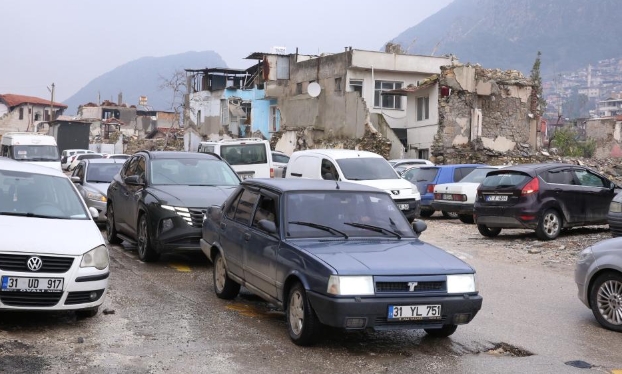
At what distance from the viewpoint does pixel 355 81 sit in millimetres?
48312

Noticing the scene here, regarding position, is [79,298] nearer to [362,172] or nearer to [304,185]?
[304,185]

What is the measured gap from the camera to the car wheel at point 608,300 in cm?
842

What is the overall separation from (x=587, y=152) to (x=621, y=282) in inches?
3046

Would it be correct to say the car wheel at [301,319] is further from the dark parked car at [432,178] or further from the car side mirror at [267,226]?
the dark parked car at [432,178]

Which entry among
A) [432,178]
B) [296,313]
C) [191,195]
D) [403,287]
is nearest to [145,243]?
[191,195]

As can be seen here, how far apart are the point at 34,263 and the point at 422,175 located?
1732cm

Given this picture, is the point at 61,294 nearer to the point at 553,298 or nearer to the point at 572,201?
the point at 553,298

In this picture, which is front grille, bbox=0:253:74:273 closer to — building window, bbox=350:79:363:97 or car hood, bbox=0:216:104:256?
car hood, bbox=0:216:104:256

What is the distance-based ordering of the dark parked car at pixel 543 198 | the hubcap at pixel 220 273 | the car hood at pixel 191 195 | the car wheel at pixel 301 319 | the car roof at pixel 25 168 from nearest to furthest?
1. the car wheel at pixel 301 319
2. the car roof at pixel 25 168
3. the hubcap at pixel 220 273
4. the car hood at pixel 191 195
5. the dark parked car at pixel 543 198

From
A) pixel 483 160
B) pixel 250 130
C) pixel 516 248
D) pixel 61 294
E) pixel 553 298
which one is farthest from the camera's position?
pixel 250 130

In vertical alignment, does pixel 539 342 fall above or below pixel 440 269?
below

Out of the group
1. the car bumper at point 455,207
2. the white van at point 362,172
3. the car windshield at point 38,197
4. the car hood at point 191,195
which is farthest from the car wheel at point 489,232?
the car windshield at point 38,197

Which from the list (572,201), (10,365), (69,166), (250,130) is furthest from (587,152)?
(10,365)

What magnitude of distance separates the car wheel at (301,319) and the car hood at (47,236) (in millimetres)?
2179
